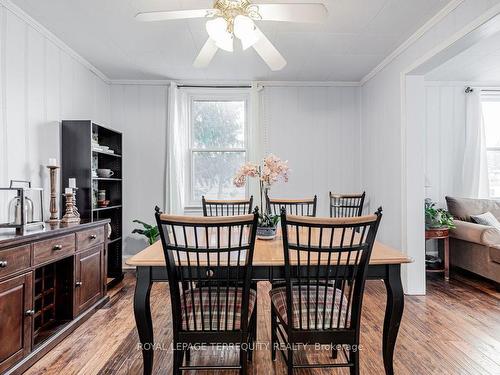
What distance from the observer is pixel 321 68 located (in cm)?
401

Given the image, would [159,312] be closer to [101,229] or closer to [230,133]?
[101,229]

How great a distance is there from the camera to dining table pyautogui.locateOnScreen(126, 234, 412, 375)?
5.45ft

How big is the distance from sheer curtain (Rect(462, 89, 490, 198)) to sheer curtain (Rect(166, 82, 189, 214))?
12.9ft

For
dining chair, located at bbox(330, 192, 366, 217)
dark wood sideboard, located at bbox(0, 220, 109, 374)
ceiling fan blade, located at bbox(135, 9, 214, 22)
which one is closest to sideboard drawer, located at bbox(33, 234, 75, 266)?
dark wood sideboard, located at bbox(0, 220, 109, 374)

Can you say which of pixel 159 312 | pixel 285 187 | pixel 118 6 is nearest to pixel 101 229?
pixel 159 312

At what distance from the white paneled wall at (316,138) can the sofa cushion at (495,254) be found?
65.0 inches

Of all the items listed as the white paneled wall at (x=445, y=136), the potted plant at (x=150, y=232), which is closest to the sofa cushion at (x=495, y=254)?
the white paneled wall at (x=445, y=136)

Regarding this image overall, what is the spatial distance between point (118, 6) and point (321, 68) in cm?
238

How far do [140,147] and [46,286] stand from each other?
7.55ft

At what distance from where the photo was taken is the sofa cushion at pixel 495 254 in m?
3.46

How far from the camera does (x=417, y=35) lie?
122 inches

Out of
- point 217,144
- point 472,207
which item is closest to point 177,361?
point 217,144

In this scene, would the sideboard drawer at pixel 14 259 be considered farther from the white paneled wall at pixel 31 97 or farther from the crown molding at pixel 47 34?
the crown molding at pixel 47 34

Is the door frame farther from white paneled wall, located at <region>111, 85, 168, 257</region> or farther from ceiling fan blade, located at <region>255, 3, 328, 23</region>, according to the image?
white paneled wall, located at <region>111, 85, 168, 257</region>
